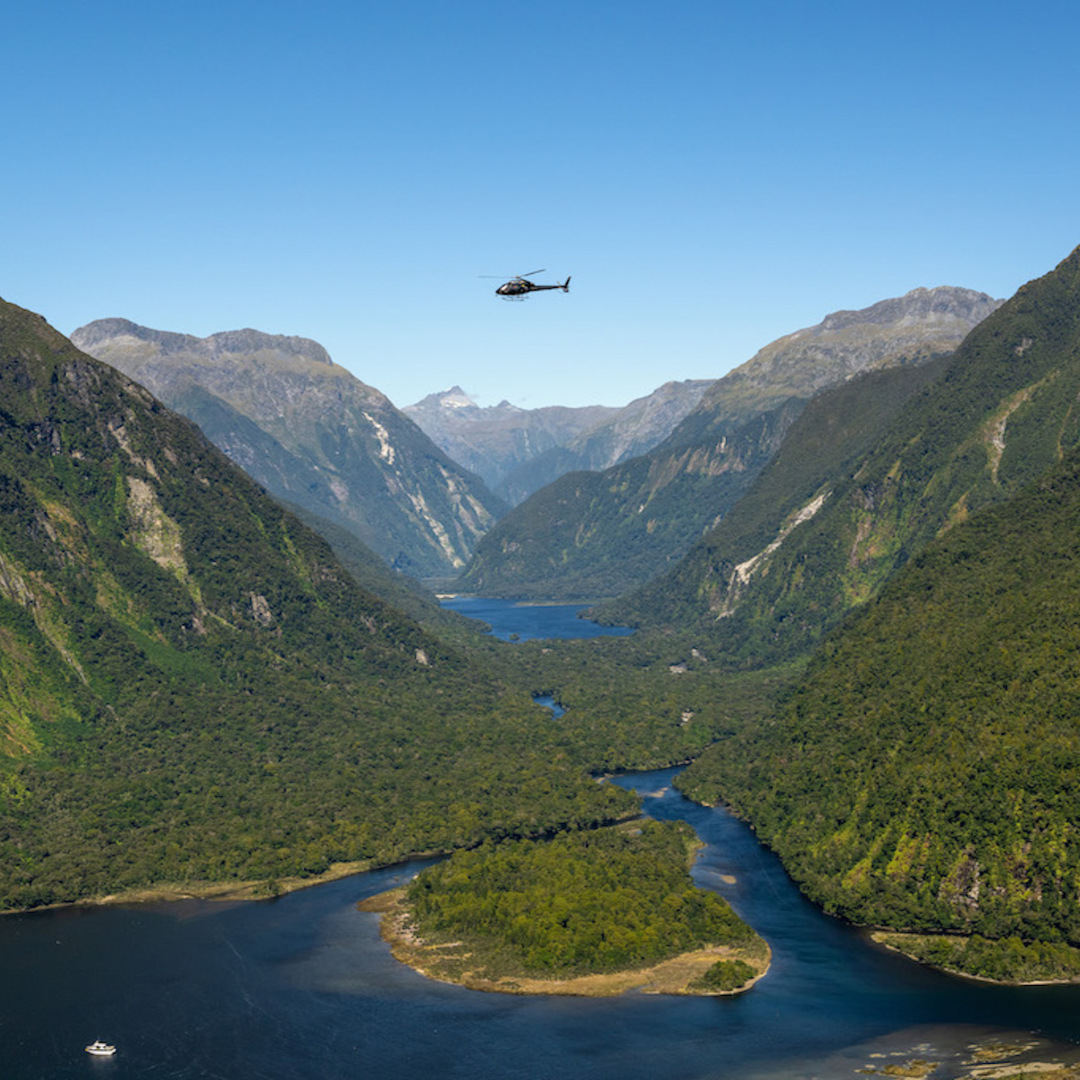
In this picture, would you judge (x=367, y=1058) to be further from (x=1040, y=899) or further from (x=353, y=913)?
(x=1040, y=899)

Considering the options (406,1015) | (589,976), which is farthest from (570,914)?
(406,1015)

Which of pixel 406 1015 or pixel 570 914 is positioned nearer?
pixel 406 1015

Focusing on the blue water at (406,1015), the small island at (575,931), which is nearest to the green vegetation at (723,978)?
the small island at (575,931)

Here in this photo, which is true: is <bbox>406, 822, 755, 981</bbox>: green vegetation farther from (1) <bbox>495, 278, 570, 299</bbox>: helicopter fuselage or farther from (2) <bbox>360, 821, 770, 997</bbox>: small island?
(1) <bbox>495, 278, 570, 299</bbox>: helicopter fuselage

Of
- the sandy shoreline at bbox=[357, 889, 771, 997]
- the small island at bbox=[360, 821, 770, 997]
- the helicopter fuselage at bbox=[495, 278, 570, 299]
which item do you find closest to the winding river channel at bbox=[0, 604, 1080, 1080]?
→ the sandy shoreline at bbox=[357, 889, 771, 997]

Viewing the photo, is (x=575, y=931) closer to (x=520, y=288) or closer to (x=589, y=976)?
(x=589, y=976)

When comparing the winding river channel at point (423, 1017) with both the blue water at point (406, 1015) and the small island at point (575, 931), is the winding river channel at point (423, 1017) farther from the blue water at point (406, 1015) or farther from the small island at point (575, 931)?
the small island at point (575, 931)

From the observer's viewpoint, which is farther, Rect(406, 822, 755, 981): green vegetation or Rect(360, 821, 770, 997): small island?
Rect(406, 822, 755, 981): green vegetation
